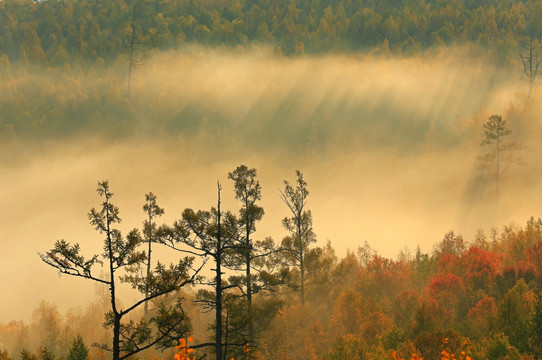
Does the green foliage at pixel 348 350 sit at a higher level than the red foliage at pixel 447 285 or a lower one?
lower

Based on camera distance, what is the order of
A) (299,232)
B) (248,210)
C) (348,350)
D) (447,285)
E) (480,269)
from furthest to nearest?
(480,269)
(447,285)
(299,232)
(348,350)
(248,210)

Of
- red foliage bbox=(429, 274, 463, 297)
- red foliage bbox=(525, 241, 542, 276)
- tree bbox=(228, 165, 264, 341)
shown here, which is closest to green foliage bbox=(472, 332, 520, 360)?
tree bbox=(228, 165, 264, 341)

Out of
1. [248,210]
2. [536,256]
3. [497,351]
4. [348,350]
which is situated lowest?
[497,351]

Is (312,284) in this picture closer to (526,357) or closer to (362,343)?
(362,343)

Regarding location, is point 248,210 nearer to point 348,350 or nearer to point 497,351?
point 348,350

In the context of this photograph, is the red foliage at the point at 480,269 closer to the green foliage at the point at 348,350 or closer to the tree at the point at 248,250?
the green foliage at the point at 348,350

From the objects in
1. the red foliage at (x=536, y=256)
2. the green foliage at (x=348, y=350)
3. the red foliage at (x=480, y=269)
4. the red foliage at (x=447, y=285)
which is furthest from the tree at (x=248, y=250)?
the red foliage at (x=536, y=256)

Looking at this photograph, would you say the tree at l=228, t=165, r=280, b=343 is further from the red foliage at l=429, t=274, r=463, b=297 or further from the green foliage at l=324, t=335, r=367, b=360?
the red foliage at l=429, t=274, r=463, b=297

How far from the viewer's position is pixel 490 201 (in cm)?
16625

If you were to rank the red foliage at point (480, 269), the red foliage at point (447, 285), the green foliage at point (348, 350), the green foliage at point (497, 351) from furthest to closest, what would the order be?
1. the red foliage at point (480, 269)
2. the red foliage at point (447, 285)
3. the green foliage at point (348, 350)
4. the green foliage at point (497, 351)

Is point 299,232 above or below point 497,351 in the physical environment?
above

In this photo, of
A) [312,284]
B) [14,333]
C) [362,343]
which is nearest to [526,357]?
[362,343]

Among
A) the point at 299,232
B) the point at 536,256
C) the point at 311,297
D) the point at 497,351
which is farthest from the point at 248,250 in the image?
the point at 536,256

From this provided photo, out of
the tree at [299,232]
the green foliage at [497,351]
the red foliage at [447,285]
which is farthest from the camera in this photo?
the red foliage at [447,285]
